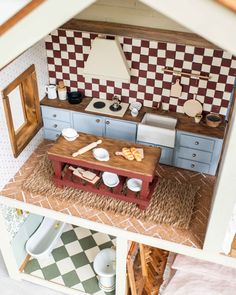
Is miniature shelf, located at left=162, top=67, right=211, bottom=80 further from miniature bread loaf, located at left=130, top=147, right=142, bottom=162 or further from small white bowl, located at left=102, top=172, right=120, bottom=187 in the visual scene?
small white bowl, located at left=102, top=172, right=120, bottom=187

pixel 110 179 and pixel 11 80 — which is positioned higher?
pixel 11 80

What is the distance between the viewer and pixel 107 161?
4.06m

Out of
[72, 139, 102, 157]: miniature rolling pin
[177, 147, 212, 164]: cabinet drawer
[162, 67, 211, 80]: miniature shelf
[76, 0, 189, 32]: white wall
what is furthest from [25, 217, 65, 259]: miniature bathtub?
[76, 0, 189, 32]: white wall

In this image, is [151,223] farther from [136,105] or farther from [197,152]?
[136,105]

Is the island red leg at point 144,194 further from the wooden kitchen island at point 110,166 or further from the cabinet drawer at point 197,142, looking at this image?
the cabinet drawer at point 197,142

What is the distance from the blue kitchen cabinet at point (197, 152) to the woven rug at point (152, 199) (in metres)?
0.32

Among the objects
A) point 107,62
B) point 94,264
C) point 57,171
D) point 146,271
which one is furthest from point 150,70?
point 94,264

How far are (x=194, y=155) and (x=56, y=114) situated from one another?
1.81 m

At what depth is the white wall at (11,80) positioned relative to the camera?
14.0ft

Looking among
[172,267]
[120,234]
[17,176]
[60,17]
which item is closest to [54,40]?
[17,176]

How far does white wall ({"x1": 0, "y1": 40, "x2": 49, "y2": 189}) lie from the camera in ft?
14.0

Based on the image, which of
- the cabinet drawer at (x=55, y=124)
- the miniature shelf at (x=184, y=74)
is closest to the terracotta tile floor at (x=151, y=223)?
the cabinet drawer at (x=55, y=124)

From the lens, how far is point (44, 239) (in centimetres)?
566

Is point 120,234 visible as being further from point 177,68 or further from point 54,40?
point 54,40
